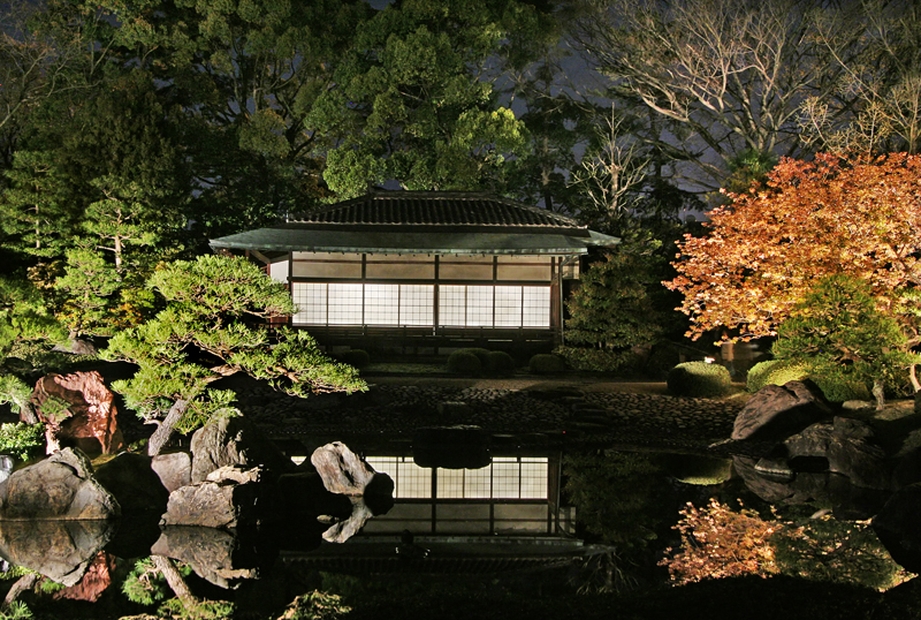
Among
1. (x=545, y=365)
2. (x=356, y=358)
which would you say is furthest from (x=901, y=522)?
(x=356, y=358)

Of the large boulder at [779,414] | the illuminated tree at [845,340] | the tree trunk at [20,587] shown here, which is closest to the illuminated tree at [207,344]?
the tree trunk at [20,587]

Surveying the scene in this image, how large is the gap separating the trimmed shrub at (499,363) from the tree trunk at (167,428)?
9.57 meters

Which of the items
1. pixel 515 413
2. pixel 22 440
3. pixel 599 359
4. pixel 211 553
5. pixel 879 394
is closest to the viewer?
pixel 211 553

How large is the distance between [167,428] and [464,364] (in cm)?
928

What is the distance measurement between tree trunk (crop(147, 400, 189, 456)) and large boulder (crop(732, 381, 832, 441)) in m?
8.66

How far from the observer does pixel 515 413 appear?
14641mm

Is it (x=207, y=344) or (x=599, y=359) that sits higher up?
(x=207, y=344)

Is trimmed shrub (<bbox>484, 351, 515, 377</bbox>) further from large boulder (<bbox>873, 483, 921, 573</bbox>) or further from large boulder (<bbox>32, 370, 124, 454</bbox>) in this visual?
large boulder (<bbox>873, 483, 921, 573</bbox>)

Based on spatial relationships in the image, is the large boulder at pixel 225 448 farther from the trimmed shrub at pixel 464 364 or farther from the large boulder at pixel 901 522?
the trimmed shrub at pixel 464 364

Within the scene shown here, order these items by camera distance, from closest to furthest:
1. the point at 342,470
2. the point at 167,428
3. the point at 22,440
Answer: the point at 342,470 < the point at 167,428 < the point at 22,440

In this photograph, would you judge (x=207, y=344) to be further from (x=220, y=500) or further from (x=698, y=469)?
(x=698, y=469)

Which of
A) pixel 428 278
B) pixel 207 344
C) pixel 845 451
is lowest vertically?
pixel 845 451

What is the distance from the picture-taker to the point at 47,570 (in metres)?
7.70

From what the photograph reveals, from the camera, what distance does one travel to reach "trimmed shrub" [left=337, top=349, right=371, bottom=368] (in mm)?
19062
